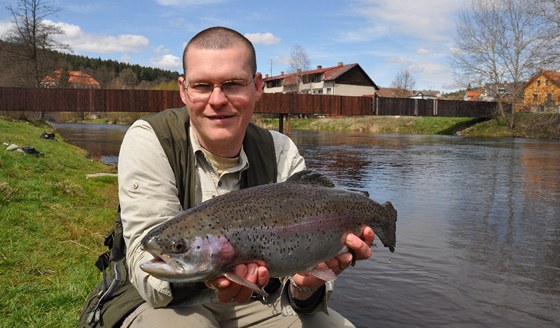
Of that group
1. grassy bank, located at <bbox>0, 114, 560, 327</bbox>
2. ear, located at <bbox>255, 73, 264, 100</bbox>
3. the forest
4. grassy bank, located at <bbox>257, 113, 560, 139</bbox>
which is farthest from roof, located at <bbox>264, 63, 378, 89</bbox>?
ear, located at <bbox>255, 73, 264, 100</bbox>

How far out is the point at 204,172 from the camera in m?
3.41

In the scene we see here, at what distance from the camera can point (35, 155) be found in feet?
46.6

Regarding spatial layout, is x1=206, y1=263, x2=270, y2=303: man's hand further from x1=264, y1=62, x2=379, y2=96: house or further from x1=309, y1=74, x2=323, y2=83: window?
x1=309, y1=74, x2=323, y2=83: window

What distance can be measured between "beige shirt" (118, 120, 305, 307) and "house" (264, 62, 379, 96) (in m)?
91.2

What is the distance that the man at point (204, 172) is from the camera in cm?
301

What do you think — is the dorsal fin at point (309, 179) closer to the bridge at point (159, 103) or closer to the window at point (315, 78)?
the bridge at point (159, 103)

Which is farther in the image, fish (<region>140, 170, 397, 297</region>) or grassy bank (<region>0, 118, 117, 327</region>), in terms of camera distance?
grassy bank (<region>0, 118, 117, 327</region>)

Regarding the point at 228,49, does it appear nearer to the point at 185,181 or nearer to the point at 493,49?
the point at 185,181

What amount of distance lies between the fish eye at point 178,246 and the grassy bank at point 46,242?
2663 mm

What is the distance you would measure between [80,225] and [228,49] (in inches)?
223

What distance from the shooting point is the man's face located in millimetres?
3184

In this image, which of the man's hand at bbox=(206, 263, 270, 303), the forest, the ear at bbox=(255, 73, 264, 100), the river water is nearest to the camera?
the man's hand at bbox=(206, 263, 270, 303)

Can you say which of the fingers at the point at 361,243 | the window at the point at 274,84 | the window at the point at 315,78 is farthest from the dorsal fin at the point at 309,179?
the window at the point at 274,84

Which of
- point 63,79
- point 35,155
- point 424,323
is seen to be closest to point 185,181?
point 424,323
